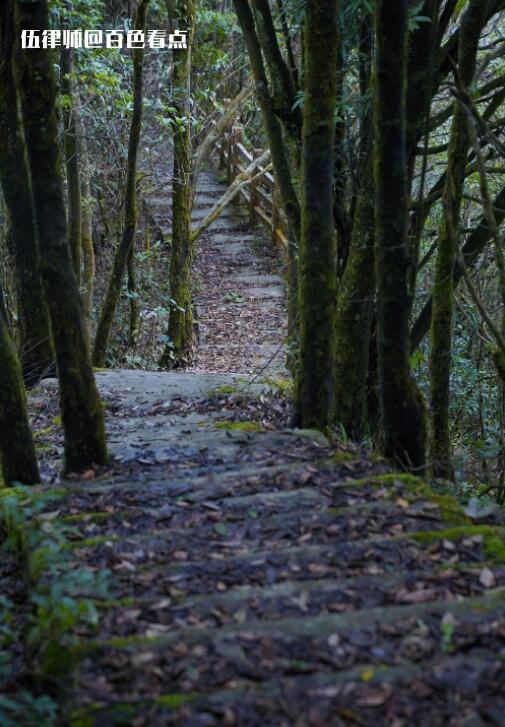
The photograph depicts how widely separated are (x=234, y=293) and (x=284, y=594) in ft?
37.0

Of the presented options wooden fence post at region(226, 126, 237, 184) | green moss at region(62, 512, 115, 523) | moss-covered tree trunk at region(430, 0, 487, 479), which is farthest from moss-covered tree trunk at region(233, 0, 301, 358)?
wooden fence post at region(226, 126, 237, 184)

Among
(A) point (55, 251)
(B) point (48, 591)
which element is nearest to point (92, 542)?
(B) point (48, 591)

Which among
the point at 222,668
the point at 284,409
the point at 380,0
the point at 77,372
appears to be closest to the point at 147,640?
the point at 222,668

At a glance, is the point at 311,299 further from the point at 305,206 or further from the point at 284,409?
the point at 284,409

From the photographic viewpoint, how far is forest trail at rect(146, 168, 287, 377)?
11078 millimetres

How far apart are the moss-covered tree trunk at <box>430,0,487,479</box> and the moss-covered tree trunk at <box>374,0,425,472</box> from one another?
0.63 m

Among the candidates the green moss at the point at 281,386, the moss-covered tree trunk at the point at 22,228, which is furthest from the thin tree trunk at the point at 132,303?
the green moss at the point at 281,386

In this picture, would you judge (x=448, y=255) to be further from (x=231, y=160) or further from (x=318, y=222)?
(x=231, y=160)

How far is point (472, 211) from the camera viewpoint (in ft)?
30.6

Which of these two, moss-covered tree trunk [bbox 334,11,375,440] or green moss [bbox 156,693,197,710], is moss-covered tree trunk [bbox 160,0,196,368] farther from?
green moss [bbox 156,693,197,710]

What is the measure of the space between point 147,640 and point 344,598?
26.6 inches

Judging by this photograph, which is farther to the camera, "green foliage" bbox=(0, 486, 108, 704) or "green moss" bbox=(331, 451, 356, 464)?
"green moss" bbox=(331, 451, 356, 464)

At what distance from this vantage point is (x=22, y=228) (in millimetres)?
6797

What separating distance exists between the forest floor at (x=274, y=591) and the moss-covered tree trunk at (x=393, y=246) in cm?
25
